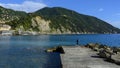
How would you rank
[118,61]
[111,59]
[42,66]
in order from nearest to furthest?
1. [118,61]
2. [111,59]
3. [42,66]

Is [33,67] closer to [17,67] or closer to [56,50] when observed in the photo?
[17,67]

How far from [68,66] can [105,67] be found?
4.44m

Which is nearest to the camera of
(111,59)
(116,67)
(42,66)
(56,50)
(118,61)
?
(116,67)

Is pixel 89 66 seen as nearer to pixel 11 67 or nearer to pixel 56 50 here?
pixel 11 67

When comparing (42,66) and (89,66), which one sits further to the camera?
(42,66)

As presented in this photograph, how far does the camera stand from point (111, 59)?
38750 mm

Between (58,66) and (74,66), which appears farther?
(58,66)

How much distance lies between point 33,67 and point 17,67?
87.1 inches

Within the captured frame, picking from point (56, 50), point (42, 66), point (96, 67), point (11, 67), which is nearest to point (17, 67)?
point (11, 67)

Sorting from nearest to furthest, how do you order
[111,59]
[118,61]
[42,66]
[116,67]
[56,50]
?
[116,67] < [118,61] < [111,59] < [42,66] < [56,50]

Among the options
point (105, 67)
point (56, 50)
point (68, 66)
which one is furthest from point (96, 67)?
point (56, 50)

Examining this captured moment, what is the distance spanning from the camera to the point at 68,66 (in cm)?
3519

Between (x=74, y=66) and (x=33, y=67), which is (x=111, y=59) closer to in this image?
(x=74, y=66)

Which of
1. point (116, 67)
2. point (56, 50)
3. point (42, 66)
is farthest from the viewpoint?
point (56, 50)
